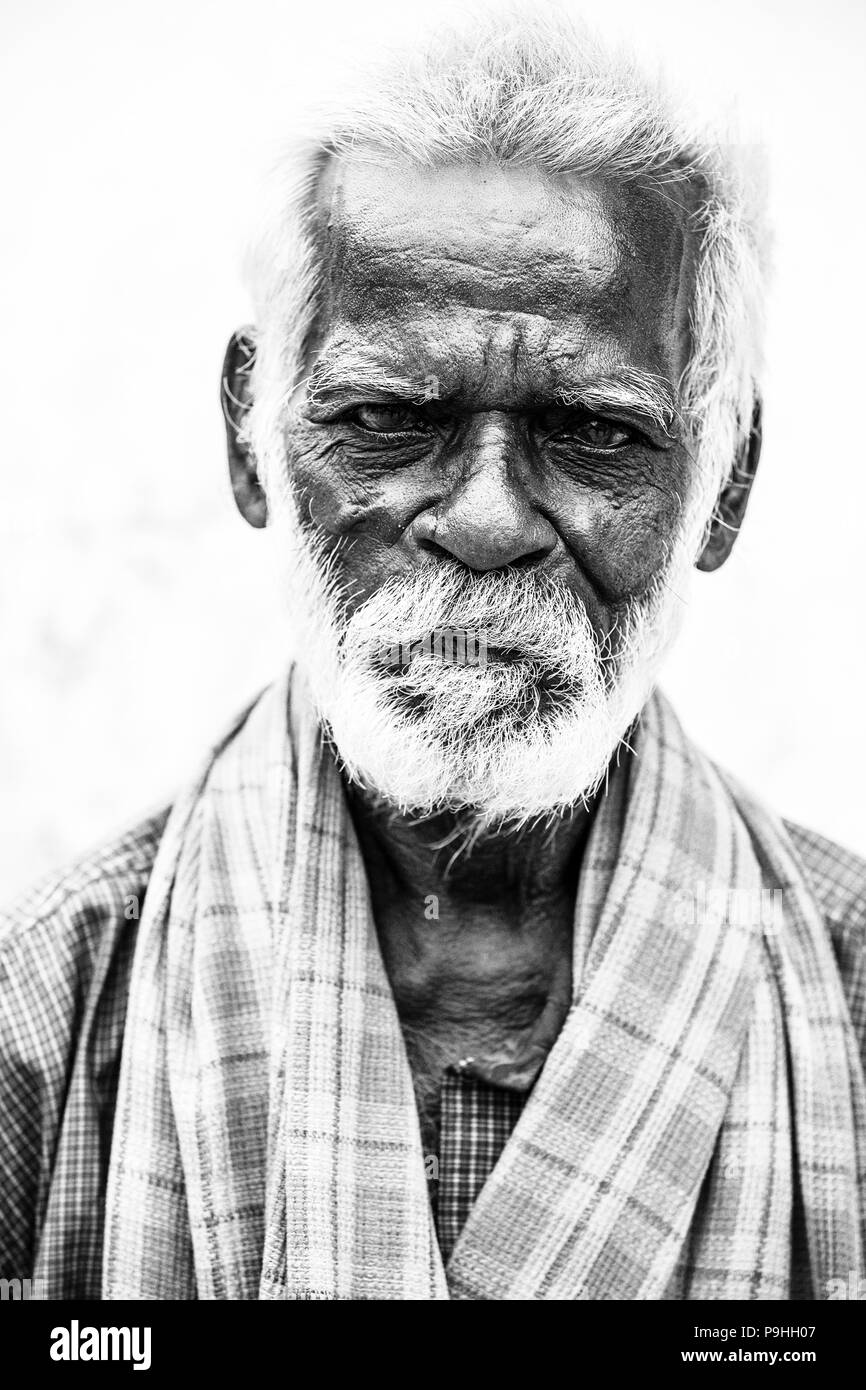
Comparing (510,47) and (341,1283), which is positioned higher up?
(510,47)

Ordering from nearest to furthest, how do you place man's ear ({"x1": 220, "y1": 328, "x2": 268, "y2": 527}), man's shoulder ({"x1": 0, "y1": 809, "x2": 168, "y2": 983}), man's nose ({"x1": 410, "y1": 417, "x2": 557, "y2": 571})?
1. man's nose ({"x1": 410, "y1": 417, "x2": 557, "y2": 571})
2. man's shoulder ({"x1": 0, "y1": 809, "x2": 168, "y2": 983})
3. man's ear ({"x1": 220, "y1": 328, "x2": 268, "y2": 527})

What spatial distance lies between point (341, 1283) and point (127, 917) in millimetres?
657

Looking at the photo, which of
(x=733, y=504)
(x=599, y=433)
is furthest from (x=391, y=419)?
(x=733, y=504)

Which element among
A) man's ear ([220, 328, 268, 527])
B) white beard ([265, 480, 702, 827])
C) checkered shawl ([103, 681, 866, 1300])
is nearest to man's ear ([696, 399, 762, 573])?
white beard ([265, 480, 702, 827])

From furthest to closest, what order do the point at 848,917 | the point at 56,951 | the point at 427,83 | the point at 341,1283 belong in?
the point at 848,917
the point at 56,951
the point at 427,83
the point at 341,1283

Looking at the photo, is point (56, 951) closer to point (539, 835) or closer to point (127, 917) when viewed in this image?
point (127, 917)

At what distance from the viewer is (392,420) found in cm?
195

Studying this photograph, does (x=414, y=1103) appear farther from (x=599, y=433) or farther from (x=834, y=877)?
(x=599, y=433)

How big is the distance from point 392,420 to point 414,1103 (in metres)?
0.97

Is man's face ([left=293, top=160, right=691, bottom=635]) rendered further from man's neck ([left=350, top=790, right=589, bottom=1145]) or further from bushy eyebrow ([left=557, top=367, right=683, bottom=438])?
man's neck ([left=350, top=790, right=589, bottom=1145])

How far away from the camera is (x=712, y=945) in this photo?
2148 mm

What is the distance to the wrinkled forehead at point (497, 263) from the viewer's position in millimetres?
1877

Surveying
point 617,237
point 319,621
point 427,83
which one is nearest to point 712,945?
point 319,621

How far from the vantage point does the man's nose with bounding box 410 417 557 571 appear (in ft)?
6.08
